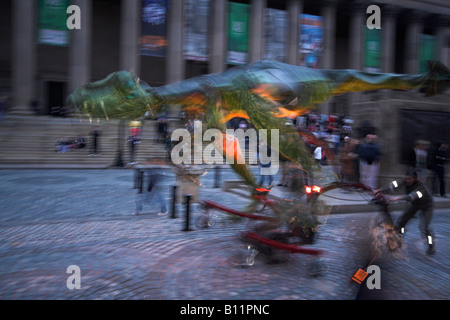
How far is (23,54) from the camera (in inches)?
923

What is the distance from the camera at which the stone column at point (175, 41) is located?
26234 millimetres

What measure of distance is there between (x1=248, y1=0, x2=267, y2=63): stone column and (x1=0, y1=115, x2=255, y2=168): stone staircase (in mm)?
11503

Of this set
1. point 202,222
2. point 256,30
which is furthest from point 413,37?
point 202,222

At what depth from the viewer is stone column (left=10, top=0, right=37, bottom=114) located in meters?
22.9

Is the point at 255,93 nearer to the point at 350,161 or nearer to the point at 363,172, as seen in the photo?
the point at 363,172

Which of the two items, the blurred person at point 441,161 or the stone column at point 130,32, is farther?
the stone column at point 130,32

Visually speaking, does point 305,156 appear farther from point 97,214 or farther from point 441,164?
point 441,164

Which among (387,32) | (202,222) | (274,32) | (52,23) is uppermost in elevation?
(387,32)

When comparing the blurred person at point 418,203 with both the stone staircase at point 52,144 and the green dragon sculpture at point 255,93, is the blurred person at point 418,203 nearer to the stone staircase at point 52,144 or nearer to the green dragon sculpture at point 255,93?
the green dragon sculpture at point 255,93

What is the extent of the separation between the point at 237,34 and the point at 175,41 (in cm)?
483

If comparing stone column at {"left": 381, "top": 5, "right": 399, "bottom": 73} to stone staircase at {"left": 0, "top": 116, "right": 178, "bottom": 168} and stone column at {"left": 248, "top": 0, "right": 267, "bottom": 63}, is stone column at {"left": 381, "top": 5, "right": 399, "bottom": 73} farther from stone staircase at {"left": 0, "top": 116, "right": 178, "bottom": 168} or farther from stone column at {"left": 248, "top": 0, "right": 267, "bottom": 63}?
stone staircase at {"left": 0, "top": 116, "right": 178, "bottom": 168}

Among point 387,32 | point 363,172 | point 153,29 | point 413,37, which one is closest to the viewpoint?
point 363,172

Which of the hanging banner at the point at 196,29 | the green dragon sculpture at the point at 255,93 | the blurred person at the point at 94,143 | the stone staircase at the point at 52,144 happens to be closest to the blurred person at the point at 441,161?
the green dragon sculpture at the point at 255,93

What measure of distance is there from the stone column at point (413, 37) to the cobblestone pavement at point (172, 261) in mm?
30975
